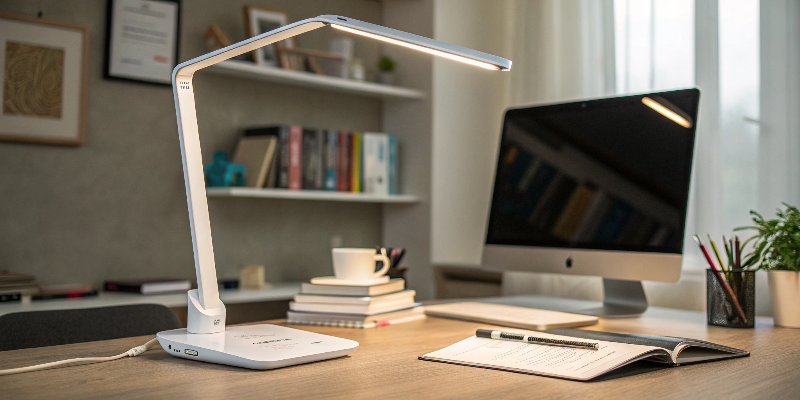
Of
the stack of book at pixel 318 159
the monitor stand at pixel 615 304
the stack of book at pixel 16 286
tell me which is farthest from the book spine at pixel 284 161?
the monitor stand at pixel 615 304

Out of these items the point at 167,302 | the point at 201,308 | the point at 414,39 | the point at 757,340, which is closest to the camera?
the point at 414,39

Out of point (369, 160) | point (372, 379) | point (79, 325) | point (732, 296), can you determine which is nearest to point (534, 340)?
point (372, 379)

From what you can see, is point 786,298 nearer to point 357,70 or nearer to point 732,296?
point 732,296

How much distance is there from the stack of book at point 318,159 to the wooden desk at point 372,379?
144 centimetres

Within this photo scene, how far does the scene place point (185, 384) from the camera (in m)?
0.88

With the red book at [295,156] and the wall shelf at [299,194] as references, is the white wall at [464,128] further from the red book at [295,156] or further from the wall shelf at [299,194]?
the red book at [295,156]

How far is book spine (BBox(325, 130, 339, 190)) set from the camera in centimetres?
277

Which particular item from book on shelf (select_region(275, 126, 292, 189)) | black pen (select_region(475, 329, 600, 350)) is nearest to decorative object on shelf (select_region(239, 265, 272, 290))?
book on shelf (select_region(275, 126, 292, 189))

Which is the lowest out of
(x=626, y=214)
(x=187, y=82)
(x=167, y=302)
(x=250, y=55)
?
(x=167, y=302)

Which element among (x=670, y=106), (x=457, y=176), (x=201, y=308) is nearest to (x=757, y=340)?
(x=670, y=106)

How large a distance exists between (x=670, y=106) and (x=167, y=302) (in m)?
1.51

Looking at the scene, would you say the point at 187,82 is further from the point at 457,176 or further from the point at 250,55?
the point at 457,176

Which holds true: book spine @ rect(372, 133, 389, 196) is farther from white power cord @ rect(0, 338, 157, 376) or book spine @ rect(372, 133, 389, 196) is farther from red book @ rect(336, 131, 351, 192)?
white power cord @ rect(0, 338, 157, 376)

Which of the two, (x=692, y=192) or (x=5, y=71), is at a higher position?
(x=5, y=71)
